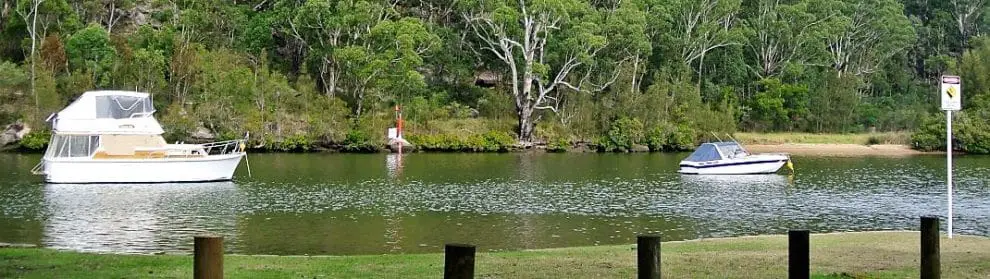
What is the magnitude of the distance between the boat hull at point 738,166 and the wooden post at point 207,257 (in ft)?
144

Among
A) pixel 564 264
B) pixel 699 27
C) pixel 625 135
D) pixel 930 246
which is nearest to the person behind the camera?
pixel 930 246

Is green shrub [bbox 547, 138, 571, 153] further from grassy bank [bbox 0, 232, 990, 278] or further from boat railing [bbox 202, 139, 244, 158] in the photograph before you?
grassy bank [bbox 0, 232, 990, 278]

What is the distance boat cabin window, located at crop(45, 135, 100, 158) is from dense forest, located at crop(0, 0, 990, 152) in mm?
24979

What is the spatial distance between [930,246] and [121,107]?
40313 mm

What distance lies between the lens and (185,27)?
242ft

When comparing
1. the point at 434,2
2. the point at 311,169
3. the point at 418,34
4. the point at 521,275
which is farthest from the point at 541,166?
the point at 521,275

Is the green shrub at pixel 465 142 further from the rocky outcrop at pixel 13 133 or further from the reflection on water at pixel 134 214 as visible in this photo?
the reflection on water at pixel 134 214

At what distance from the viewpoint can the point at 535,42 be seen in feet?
245

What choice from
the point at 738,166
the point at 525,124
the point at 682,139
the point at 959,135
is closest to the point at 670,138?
the point at 682,139

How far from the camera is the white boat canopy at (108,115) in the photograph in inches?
1672

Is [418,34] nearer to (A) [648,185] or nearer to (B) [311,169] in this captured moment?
(B) [311,169]

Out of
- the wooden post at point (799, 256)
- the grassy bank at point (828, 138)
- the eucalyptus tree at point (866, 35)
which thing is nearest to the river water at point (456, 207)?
the wooden post at point (799, 256)

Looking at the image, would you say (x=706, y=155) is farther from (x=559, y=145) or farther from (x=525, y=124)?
(x=525, y=124)

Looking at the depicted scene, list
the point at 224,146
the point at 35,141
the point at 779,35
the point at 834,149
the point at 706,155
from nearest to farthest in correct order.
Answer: the point at 224,146, the point at 706,155, the point at 35,141, the point at 834,149, the point at 779,35
